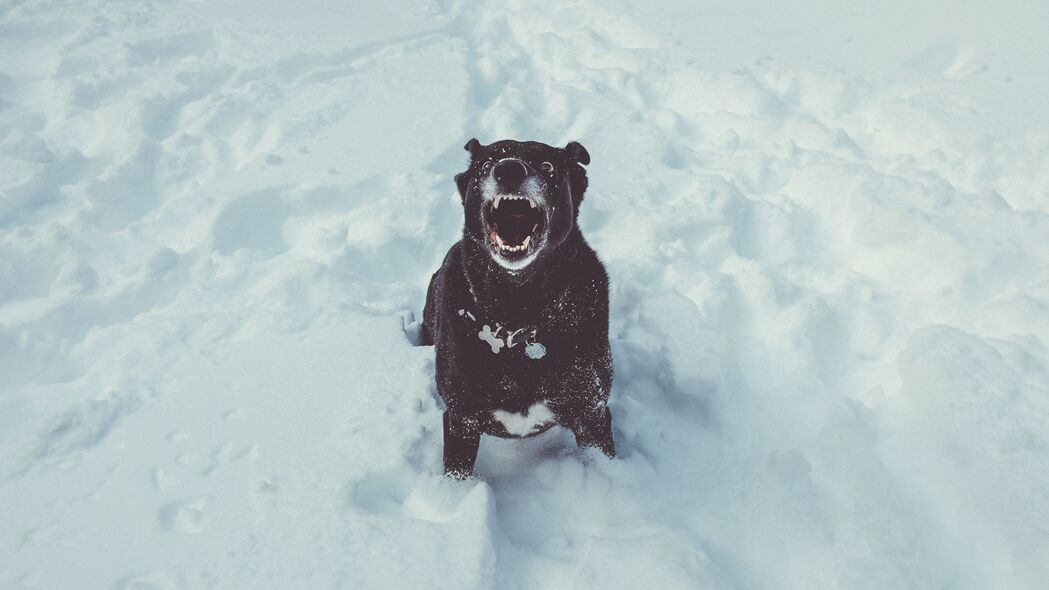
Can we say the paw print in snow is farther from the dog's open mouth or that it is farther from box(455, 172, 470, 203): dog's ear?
box(455, 172, 470, 203): dog's ear

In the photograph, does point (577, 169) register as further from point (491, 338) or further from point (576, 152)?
point (491, 338)

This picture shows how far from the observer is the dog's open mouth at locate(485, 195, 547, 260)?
204cm

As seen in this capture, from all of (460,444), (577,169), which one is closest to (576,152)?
(577,169)

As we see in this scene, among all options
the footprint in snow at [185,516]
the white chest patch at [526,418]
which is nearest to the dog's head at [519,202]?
the white chest patch at [526,418]

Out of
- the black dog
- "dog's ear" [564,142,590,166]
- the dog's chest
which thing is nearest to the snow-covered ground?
the black dog

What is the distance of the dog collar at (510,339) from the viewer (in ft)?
7.06

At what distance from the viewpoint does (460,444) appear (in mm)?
2383

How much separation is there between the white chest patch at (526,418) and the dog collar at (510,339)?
0.21m

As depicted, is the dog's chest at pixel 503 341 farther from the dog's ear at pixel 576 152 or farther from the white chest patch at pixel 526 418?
the dog's ear at pixel 576 152

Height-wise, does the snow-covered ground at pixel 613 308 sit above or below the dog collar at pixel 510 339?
below

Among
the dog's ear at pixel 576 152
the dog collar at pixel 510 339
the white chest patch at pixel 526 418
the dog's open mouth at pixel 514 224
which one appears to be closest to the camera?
the dog's open mouth at pixel 514 224

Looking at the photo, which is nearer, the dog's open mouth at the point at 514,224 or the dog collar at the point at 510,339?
the dog's open mouth at the point at 514,224

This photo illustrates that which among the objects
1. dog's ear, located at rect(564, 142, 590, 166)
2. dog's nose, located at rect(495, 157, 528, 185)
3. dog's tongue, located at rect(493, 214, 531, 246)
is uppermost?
dog's nose, located at rect(495, 157, 528, 185)

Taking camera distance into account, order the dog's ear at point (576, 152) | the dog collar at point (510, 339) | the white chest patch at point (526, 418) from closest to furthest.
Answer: the dog collar at point (510, 339), the white chest patch at point (526, 418), the dog's ear at point (576, 152)
